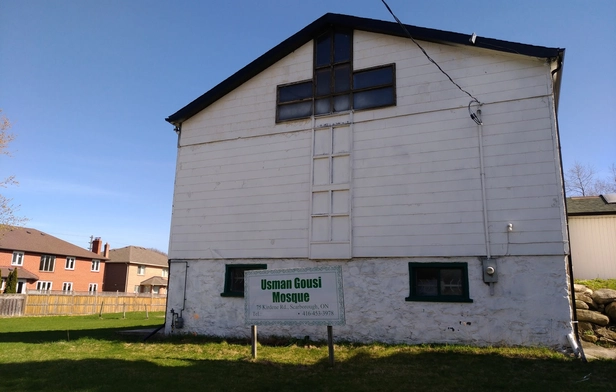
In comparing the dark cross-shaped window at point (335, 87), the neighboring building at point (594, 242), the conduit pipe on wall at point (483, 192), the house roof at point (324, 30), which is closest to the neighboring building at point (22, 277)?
the house roof at point (324, 30)

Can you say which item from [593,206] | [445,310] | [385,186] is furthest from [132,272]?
[445,310]

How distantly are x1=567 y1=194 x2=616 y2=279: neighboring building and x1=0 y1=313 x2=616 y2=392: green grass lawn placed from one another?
9555mm

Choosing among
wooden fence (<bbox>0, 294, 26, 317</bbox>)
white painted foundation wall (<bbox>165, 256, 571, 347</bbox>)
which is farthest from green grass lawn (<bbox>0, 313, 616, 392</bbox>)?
wooden fence (<bbox>0, 294, 26, 317</bbox>)

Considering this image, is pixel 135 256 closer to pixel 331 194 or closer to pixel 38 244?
pixel 38 244

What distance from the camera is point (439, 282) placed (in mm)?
11453

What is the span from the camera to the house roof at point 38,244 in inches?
1554

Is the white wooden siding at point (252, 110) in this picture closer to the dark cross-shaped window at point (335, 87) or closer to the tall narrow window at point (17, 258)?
the dark cross-shaped window at point (335, 87)

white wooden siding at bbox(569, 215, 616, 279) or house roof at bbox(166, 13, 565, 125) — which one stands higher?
house roof at bbox(166, 13, 565, 125)

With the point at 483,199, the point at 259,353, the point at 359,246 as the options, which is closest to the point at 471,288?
the point at 483,199

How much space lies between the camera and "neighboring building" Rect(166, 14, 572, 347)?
10750 mm

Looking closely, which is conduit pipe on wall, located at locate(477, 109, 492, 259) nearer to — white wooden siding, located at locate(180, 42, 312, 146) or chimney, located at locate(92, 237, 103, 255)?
white wooden siding, located at locate(180, 42, 312, 146)

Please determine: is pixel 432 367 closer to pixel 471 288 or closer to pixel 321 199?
pixel 471 288

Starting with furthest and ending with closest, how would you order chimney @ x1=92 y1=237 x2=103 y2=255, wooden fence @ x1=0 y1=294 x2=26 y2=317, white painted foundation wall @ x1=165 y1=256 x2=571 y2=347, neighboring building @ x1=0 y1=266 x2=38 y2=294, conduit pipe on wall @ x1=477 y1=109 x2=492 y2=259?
chimney @ x1=92 y1=237 x2=103 y2=255 → neighboring building @ x1=0 y1=266 x2=38 y2=294 → wooden fence @ x1=0 y1=294 x2=26 y2=317 → conduit pipe on wall @ x1=477 y1=109 x2=492 y2=259 → white painted foundation wall @ x1=165 y1=256 x2=571 y2=347

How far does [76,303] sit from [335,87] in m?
30.0
